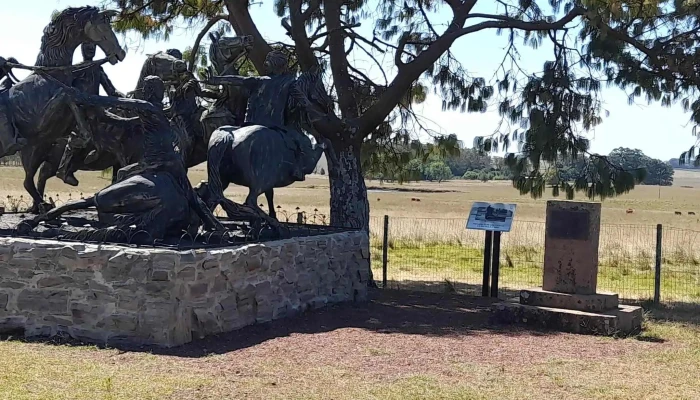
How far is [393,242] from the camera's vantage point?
21703 mm

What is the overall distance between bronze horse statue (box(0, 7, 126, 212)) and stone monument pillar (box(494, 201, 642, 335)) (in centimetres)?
536

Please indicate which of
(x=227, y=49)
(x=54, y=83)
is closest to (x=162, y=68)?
(x=227, y=49)

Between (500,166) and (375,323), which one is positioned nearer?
(375,323)

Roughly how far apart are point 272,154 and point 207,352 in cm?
269

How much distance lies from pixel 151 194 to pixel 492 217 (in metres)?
5.88

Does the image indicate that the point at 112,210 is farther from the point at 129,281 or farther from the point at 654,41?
the point at 654,41

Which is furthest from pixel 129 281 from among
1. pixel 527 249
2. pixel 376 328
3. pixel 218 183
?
pixel 527 249

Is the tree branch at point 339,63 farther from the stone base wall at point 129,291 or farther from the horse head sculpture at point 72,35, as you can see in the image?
the stone base wall at point 129,291

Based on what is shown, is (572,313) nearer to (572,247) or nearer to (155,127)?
(572,247)

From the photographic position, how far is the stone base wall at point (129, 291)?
785 centimetres

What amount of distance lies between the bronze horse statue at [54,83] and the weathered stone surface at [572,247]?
536 centimetres

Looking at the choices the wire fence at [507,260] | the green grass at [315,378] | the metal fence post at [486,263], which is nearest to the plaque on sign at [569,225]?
the green grass at [315,378]

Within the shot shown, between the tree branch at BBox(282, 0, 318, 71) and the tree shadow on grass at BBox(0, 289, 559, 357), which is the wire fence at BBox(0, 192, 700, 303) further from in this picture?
the tree branch at BBox(282, 0, 318, 71)

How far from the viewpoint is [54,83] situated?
9.78 m
